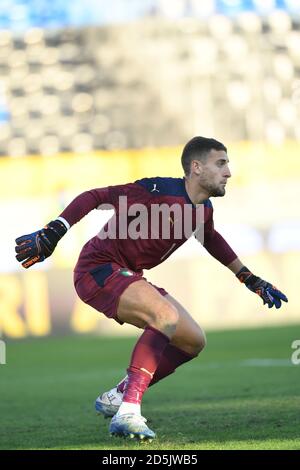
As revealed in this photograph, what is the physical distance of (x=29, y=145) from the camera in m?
24.1

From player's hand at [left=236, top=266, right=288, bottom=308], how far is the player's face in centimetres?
77

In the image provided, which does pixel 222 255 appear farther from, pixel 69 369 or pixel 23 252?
pixel 69 369

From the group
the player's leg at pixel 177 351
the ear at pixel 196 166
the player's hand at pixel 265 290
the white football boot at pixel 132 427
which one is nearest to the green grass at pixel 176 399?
the white football boot at pixel 132 427

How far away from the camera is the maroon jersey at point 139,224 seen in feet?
20.7

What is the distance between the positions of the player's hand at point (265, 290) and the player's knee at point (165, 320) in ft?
3.30

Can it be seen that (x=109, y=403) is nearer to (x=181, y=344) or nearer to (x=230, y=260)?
(x=181, y=344)

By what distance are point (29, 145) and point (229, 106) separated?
193 inches

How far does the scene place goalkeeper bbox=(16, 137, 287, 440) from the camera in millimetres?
5887

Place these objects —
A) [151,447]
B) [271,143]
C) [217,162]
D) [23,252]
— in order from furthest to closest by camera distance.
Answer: [271,143] → [217,162] → [23,252] → [151,447]

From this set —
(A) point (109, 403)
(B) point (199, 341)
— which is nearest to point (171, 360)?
(B) point (199, 341)

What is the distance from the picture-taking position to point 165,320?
5875 mm

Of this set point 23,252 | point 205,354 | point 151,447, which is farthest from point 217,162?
point 205,354

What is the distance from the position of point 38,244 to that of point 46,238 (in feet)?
0.20

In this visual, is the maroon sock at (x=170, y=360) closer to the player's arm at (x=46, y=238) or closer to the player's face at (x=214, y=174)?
the player's face at (x=214, y=174)
